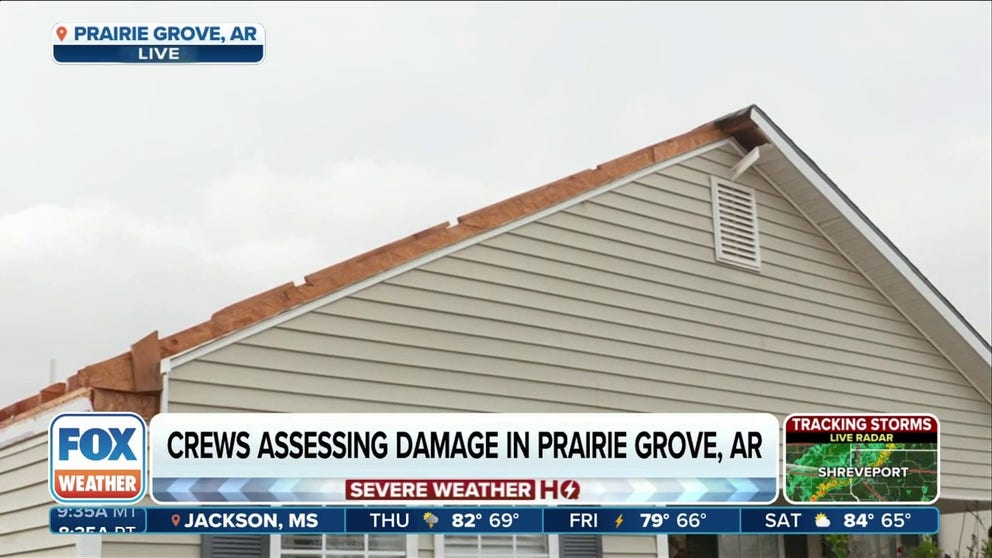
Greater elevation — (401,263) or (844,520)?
(401,263)

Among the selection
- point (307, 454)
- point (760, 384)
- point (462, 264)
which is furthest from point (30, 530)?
point (760, 384)

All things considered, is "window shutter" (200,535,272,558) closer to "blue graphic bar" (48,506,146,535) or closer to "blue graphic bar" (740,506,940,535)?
"blue graphic bar" (48,506,146,535)

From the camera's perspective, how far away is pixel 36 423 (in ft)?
33.9

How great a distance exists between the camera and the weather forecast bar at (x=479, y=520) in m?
7.97

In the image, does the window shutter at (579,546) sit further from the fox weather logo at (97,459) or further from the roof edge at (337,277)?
the fox weather logo at (97,459)

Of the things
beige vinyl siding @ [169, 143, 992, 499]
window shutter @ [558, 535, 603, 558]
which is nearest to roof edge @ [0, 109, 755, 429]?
beige vinyl siding @ [169, 143, 992, 499]

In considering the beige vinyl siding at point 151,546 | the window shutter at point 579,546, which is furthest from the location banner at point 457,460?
the window shutter at point 579,546

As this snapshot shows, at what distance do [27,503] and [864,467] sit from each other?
6680 millimetres

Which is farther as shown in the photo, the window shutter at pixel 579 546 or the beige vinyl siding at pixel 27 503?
the window shutter at pixel 579 546

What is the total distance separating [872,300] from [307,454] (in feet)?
35.2

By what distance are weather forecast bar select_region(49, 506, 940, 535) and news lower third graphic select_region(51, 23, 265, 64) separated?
340 centimetres

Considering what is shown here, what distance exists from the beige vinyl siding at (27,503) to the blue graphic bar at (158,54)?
303 centimetres

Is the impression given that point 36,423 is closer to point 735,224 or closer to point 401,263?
point 401,263

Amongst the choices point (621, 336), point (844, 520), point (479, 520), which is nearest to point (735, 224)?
point (621, 336)
